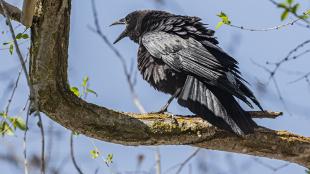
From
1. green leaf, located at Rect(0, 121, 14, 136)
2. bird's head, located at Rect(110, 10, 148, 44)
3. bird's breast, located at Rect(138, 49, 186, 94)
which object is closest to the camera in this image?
green leaf, located at Rect(0, 121, 14, 136)

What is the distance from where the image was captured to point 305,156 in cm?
452

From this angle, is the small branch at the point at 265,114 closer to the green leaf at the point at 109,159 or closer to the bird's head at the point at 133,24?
the green leaf at the point at 109,159

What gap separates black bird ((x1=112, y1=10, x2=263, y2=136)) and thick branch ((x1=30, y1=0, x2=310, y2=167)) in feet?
0.54

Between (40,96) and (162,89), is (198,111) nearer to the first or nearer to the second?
(162,89)

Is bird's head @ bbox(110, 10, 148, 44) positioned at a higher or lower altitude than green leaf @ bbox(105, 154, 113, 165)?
higher

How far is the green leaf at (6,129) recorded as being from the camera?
4.13 meters

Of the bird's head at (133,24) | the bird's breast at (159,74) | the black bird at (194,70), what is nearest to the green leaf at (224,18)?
the black bird at (194,70)

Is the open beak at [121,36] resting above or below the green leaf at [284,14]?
above

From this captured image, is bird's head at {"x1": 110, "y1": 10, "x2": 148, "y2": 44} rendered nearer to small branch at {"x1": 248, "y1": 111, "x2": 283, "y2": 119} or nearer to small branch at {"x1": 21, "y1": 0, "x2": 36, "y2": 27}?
small branch at {"x1": 248, "y1": 111, "x2": 283, "y2": 119}

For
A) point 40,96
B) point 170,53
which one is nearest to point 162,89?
point 170,53

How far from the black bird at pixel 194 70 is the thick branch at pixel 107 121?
0.16 metres

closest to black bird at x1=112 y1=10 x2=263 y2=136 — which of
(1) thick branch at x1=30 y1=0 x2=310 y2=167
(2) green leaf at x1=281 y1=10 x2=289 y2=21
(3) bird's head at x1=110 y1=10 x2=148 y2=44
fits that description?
(1) thick branch at x1=30 y1=0 x2=310 y2=167

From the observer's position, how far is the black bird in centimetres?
462

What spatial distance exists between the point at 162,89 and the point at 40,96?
1734 mm
